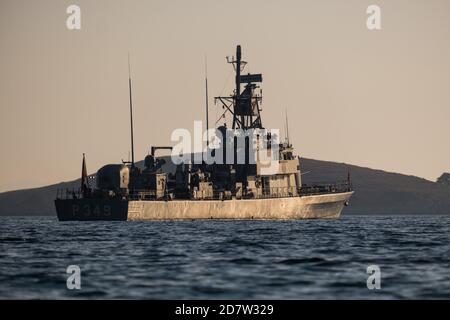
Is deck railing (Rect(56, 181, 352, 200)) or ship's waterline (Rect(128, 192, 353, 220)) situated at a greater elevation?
deck railing (Rect(56, 181, 352, 200))

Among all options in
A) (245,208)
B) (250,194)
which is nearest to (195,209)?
(245,208)

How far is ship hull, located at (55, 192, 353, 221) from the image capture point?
85375 millimetres

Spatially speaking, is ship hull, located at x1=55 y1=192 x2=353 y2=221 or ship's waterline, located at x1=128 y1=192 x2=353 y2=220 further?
ship's waterline, located at x1=128 y1=192 x2=353 y2=220

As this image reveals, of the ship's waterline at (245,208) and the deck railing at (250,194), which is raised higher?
the deck railing at (250,194)

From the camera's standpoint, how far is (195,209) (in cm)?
9175

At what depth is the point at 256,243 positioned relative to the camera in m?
48.4

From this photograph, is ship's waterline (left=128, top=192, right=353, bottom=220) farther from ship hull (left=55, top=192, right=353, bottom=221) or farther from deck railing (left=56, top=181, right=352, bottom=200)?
deck railing (left=56, top=181, right=352, bottom=200)

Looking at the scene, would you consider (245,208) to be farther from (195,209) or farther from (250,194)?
(195,209)

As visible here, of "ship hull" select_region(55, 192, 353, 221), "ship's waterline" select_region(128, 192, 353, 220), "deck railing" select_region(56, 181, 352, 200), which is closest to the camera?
"ship hull" select_region(55, 192, 353, 221)

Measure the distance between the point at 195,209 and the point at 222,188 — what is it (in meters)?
10.2

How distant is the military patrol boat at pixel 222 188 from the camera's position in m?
87.3

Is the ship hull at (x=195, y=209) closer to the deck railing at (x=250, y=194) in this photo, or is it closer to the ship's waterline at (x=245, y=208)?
the ship's waterline at (x=245, y=208)
